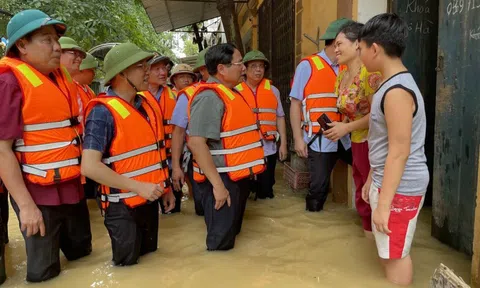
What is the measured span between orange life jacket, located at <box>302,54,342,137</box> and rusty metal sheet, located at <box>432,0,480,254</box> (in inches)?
40.0

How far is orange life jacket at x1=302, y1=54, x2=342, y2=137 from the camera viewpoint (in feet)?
12.1

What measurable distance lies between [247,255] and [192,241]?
1.96 ft

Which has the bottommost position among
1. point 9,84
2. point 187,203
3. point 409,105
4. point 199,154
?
point 187,203

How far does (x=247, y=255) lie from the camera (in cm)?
295

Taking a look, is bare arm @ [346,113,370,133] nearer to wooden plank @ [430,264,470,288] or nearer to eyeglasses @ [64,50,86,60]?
wooden plank @ [430,264,470,288]

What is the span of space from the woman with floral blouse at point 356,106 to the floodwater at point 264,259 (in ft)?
1.42

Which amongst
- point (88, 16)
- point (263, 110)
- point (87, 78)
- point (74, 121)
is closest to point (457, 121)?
point (263, 110)

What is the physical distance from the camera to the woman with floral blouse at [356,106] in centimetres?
289

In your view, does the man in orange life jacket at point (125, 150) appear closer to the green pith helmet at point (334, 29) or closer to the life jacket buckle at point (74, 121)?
the life jacket buckle at point (74, 121)

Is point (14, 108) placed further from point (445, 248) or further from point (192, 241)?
point (445, 248)

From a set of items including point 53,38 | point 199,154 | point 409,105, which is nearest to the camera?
point 409,105

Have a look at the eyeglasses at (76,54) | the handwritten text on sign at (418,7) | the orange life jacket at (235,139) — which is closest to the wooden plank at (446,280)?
the orange life jacket at (235,139)

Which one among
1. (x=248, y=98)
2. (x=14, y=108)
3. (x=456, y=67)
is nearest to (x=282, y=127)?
(x=248, y=98)

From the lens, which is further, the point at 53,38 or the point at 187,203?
the point at 187,203
